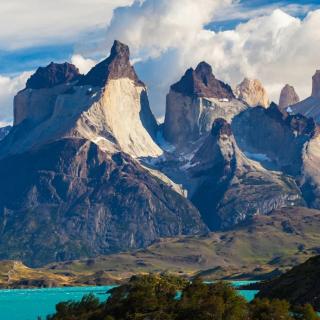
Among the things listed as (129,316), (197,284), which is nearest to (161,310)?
(129,316)

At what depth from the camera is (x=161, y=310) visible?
17912 centimetres

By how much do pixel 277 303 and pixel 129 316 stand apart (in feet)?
94.6

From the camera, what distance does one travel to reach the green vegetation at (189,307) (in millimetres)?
172000

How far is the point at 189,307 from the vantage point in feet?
573

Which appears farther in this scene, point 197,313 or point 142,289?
Result: point 142,289

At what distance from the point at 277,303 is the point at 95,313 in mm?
38258

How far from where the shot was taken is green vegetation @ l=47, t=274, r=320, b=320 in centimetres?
17200

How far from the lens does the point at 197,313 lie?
566ft

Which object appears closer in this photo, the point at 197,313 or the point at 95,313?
the point at 197,313

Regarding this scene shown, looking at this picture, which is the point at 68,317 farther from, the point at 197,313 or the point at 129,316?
the point at 197,313

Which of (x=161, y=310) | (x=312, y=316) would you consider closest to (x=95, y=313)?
(x=161, y=310)

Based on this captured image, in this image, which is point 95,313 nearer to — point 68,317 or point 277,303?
point 68,317

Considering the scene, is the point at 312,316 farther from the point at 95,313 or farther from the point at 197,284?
the point at 95,313

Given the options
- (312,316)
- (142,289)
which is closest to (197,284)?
(142,289)
